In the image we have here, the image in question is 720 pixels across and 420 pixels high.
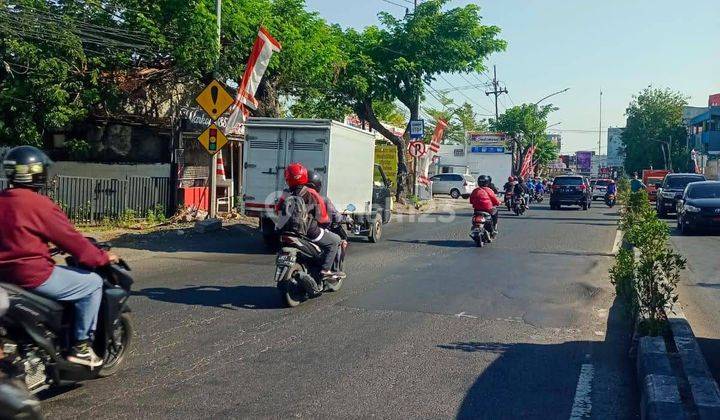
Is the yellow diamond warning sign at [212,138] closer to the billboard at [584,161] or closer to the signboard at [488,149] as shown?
the signboard at [488,149]

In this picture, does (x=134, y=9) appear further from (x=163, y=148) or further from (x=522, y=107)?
(x=522, y=107)

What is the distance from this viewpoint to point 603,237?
19984mm

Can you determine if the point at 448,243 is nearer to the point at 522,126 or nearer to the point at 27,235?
the point at 27,235

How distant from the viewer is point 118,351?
19.2ft

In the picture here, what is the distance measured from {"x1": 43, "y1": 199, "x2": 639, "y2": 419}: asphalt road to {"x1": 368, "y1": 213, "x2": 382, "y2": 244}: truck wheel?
3.89m

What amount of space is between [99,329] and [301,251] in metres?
3.76

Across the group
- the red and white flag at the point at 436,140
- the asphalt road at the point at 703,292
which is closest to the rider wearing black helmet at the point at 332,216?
the asphalt road at the point at 703,292

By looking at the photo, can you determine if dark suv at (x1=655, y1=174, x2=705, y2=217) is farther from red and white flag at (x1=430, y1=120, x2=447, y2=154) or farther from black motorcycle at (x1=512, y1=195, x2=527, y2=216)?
red and white flag at (x1=430, y1=120, x2=447, y2=154)

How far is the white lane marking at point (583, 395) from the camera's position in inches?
205

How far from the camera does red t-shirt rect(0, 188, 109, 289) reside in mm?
4777

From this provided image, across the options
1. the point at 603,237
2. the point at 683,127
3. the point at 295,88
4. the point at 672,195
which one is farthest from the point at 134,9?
the point at 683,127

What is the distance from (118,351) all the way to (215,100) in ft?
39.2

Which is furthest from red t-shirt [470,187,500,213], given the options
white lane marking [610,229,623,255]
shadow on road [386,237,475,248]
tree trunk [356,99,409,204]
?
tree trunk [356,99,409,204]

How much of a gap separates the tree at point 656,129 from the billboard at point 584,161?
3636 centimetres
